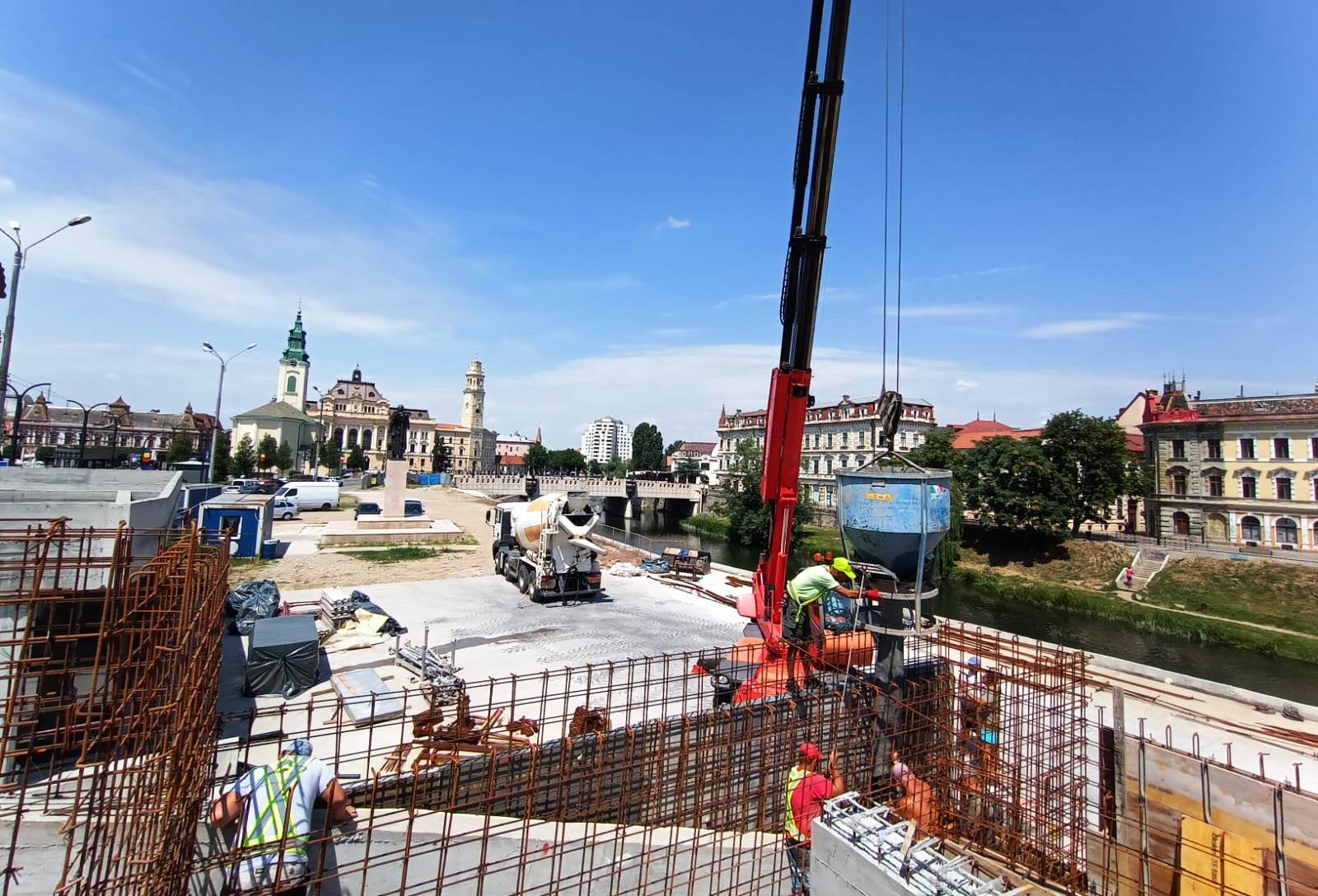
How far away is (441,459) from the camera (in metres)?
92.1

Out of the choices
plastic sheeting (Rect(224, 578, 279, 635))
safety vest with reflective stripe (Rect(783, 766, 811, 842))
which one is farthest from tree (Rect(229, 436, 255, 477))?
safety vest with reflective stripe (Rect(783, 766, 811, 842))

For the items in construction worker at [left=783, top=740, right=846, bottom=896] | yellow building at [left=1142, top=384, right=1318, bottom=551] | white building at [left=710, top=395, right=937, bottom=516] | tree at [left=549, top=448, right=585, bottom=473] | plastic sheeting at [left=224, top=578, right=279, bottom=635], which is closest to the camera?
construction worker at [left=783, top=740, right=846, bottom=896]

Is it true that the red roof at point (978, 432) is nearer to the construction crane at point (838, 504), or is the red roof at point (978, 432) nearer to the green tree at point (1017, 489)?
the green tree at point (1017, 489)

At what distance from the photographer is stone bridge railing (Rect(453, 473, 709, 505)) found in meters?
57.9

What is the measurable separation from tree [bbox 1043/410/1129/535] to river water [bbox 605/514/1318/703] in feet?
29.6

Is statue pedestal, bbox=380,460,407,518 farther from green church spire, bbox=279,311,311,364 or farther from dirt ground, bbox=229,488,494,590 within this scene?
green church spire, bbox=279,311,311,364

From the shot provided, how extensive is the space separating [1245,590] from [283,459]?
74.1m

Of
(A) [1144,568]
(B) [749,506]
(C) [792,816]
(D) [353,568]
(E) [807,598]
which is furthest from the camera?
(B) [749,506]

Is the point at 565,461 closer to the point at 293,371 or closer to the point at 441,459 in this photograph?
the point at 441,459

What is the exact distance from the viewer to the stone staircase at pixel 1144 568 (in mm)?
28219

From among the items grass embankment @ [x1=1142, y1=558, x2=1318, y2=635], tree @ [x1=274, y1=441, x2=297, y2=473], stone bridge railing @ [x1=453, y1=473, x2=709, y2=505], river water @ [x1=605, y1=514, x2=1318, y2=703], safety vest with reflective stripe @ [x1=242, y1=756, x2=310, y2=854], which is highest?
tree @ [x1=274, y1=441, x2=297, y2=473]

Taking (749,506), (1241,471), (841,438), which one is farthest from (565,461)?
(1241,471)

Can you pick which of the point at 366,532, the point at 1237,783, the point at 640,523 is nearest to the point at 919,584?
the point at 1237,783

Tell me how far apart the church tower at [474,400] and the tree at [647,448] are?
94.2ft
